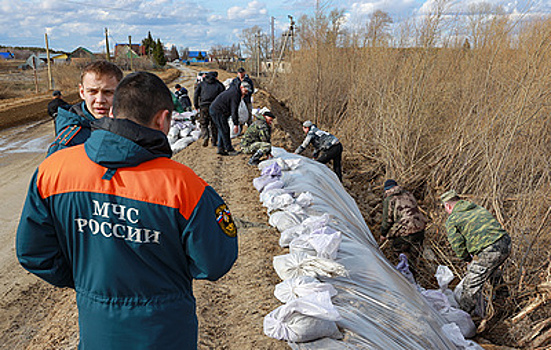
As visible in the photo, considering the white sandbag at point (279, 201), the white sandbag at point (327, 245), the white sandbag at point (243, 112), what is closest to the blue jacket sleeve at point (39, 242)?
the white sandbag at point (327, 245)

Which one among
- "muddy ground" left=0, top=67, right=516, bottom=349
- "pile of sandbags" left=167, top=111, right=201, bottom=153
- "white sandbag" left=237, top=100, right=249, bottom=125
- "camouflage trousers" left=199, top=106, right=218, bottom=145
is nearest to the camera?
"muddy ground" left=0, top=67, right=516, bottom=349

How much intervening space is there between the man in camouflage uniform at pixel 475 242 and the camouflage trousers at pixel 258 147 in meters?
3.18

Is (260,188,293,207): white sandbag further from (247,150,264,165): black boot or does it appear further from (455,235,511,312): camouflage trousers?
(455,235,511,312): camouflage trousers

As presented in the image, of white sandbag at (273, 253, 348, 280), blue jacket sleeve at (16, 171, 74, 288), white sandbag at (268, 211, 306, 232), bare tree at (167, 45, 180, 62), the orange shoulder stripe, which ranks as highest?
bare tree at (167, 45, 180, 62)

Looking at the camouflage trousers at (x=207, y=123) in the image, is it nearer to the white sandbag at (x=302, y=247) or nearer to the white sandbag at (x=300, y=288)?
the white sandbag at (x=302, y=247)

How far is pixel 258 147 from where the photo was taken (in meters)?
6.60

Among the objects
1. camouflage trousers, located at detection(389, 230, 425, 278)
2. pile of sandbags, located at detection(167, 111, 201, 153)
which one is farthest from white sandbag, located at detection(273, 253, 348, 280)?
pile of sandbags, located at detection(167, 111, 201, 153)

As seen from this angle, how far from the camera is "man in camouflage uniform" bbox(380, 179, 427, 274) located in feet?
15.4

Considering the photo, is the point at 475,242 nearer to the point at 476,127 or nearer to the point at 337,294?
the point at 337,294

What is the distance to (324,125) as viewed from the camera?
11070 mm

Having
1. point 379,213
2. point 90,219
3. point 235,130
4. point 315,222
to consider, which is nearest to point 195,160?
point 235,130

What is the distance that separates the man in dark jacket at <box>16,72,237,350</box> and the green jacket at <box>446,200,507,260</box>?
A: 3.11 metres

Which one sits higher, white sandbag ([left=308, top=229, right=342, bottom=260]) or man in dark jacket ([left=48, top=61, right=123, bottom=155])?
man in dark jacket ([left=48, top=61, right=123, bottom=155])

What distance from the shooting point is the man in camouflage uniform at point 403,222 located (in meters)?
4.70
